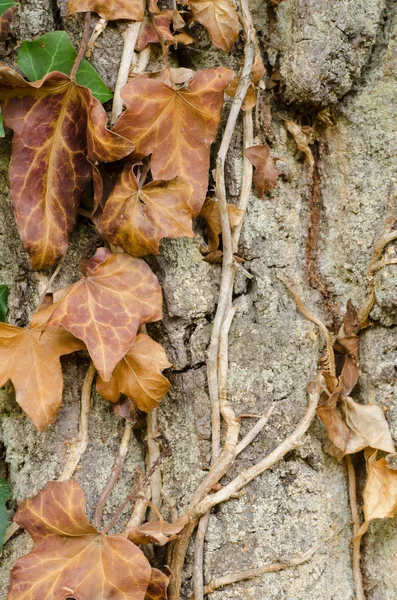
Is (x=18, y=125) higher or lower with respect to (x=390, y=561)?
higher

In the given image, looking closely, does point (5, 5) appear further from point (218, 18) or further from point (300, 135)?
point (300, 135)

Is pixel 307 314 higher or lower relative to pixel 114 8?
lower

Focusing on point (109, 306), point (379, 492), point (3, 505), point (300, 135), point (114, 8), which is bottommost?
point (3, 505)

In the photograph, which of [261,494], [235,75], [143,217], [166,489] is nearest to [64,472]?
[166,489]

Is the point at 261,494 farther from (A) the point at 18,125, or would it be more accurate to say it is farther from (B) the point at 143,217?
(A) the point at 18,125

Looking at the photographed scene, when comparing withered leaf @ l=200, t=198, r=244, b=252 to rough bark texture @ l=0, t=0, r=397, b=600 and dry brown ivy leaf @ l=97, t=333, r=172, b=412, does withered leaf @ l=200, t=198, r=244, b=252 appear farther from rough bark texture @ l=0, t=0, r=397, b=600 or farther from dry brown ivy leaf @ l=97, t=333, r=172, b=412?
dry brown ivy leaf @ l=97, t=333, r=172, b=412

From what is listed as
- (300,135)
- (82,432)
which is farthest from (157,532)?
(300,135)

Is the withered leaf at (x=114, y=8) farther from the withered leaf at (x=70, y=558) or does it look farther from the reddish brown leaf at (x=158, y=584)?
the reddish brown leaf at (x=158, y=584)
